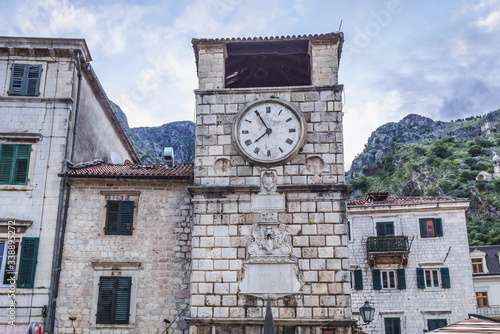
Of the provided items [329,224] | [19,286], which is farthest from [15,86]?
[329,224]

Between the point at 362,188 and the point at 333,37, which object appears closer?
A: the point at 333,37

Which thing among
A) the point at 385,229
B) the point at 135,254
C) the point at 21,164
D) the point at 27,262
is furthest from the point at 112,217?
the point at 385,229

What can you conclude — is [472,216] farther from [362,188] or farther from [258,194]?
[258,194]

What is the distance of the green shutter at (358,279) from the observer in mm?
27344

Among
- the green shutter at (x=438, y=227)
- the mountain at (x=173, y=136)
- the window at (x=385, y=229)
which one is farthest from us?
the mountain at (x=173, y=136)

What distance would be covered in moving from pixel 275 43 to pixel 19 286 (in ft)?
34.2

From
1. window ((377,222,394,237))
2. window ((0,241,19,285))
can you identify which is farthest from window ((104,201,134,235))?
window ((377,222,394,237))

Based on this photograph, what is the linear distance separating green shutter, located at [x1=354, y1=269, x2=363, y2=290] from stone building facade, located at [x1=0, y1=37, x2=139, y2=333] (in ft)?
57.2

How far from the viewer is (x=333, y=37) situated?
13438 mm

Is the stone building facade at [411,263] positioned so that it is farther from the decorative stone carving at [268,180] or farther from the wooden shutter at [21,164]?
the wooden shutter at [21,164]

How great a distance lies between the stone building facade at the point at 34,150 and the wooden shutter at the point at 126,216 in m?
1.94

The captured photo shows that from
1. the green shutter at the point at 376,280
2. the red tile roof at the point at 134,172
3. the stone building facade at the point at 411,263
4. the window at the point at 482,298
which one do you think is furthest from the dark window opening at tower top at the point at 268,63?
the window at the point at 482,298

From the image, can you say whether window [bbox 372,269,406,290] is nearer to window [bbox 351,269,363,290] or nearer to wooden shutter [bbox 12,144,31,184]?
window [bbox 351,269,363,290]

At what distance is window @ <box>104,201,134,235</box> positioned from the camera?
1452 cm
